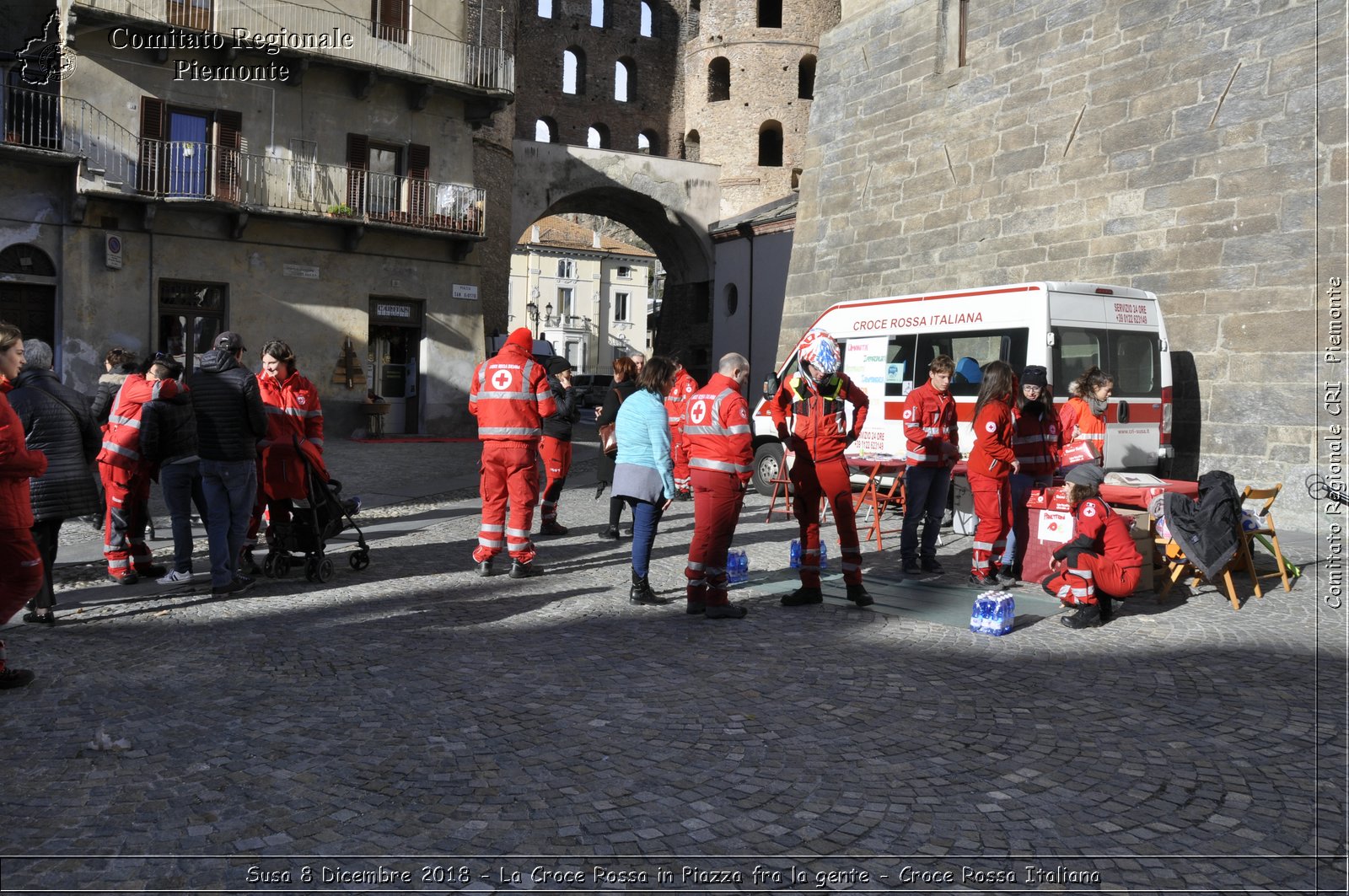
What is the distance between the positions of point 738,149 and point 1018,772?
37.7 metres

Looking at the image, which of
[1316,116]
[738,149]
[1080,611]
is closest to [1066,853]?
[1080,611]

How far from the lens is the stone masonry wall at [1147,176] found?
13.0 meters

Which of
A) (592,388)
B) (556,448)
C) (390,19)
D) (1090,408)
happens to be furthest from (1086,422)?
(592,388)

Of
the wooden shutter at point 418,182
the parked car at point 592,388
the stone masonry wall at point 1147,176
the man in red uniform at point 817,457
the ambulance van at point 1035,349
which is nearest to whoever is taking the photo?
the man in red uniform at point 817,457

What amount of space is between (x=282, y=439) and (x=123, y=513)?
1.28 meters

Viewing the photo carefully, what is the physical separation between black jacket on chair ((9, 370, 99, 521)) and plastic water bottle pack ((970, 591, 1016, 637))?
5626mm

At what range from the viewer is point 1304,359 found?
12875mm

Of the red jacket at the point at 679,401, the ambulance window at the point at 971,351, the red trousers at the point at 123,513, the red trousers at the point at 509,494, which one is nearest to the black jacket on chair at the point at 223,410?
the red trousers at the point at 123,513

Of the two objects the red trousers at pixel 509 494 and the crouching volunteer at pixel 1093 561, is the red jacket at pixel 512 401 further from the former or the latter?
the crouching volunteer at pixel 1093 561

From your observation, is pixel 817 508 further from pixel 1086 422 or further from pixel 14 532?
pixel 14 532

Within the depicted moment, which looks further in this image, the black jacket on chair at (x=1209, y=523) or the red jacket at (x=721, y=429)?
the black jacket on chair at (x=1209, y=523)

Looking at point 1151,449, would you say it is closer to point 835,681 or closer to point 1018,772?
point 835,681

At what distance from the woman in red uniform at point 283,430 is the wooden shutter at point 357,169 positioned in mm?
16755

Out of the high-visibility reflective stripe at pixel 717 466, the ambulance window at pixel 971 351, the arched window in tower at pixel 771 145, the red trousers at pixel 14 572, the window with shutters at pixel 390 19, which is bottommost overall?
the red trousers at pixel 14 572
